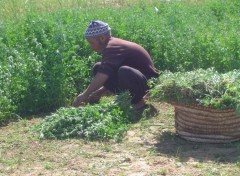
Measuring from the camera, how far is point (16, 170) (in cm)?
583

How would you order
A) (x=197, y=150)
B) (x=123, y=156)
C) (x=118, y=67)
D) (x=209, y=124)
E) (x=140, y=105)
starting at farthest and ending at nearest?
(x=140, y=105) < (x=118, y=67) < (x=209, y=124) < (x=197, y=150) < (x=123, y=156)

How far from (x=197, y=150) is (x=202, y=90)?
0.64 metres

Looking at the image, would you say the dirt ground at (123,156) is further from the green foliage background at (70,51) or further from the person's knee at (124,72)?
the green foliage background at (70,51)

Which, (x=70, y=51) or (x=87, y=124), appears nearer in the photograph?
(x=87, y=124)

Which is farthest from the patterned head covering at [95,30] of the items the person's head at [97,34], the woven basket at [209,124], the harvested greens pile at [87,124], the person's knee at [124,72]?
the woven basket at [209,124]

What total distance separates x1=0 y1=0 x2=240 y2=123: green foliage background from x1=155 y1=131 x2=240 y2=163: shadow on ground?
209 centimetres

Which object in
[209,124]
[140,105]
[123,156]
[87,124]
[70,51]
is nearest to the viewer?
[123,156]

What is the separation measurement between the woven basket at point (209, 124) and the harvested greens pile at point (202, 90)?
0.15m

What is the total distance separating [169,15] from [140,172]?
5.70m

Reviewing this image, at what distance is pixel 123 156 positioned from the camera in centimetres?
612

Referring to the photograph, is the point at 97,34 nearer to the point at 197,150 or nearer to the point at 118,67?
the point at 118,67

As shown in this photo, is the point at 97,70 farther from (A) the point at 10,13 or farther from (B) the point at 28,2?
(B) the point at 28,2

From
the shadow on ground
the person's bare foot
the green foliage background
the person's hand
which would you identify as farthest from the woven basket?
the green foliage background

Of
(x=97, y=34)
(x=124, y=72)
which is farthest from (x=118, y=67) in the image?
(x=97, y=34)
